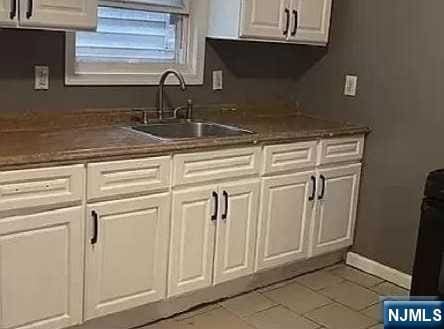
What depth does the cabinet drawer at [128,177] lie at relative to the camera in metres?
2.58

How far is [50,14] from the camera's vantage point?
257cm

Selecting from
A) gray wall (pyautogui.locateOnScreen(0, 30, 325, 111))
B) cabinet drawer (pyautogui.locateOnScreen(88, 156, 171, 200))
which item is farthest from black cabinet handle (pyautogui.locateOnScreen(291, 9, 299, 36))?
cabinet drawer (pyautogui.locateOnScreen(88, 156, 171, 200))

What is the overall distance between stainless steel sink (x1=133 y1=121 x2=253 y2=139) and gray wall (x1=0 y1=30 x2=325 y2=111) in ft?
0.63

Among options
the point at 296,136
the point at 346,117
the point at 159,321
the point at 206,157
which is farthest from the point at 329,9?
the point at 159,321

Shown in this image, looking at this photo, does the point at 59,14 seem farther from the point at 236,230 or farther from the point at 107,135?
the point at 236,230

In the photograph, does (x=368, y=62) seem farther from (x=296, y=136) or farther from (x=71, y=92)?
(x=71, y=92)

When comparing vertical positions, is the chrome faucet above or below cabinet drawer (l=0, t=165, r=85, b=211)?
above

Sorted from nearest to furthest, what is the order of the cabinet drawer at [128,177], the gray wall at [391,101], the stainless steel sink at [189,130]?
the cabinet drawer at [128,177], the stainless steel sink at [189,130], the gray wall at [391,101]

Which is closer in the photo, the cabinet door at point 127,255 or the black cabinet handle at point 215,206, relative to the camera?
the cabinet door at point 127,255

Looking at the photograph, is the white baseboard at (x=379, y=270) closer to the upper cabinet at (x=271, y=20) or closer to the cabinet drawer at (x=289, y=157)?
the cabinet drawer at (x=289, y=157)

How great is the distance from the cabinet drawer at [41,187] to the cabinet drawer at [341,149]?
151cm

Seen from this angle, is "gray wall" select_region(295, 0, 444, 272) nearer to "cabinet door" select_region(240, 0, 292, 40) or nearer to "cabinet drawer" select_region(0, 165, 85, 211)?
"cabinet door" select_region(240, 0, 292, 40)

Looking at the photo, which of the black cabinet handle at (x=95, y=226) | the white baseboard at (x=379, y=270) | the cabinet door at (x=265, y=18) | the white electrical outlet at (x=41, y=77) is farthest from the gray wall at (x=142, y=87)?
the white baseboard at (x=379, y=270)

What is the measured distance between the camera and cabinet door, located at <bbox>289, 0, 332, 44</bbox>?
11.6 ft
